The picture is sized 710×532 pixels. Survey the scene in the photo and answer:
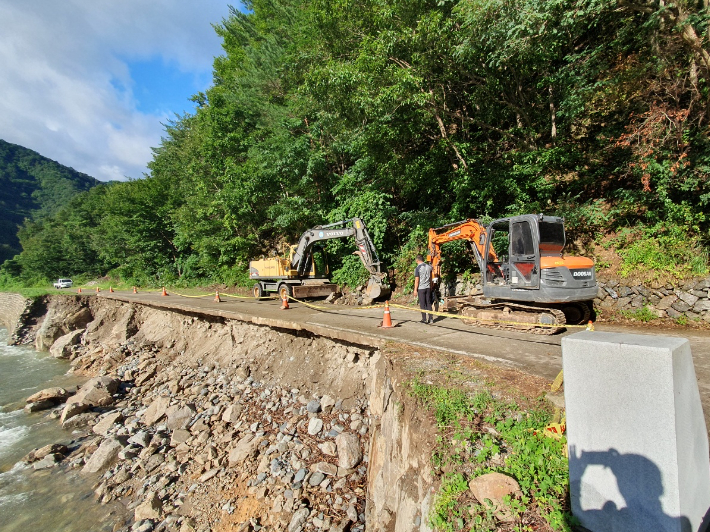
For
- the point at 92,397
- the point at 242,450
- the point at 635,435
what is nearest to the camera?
the point at 635,435

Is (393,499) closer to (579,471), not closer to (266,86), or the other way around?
(579,471)

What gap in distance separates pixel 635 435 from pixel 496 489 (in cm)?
118

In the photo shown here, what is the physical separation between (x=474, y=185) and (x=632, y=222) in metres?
4.07

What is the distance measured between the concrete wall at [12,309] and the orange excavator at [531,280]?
26.9m

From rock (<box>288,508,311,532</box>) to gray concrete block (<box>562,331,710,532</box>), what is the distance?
330 cm

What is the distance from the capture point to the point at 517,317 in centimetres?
706

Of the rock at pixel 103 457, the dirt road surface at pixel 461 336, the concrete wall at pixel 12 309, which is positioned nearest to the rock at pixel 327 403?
the dirt road surface at pixel 461 336

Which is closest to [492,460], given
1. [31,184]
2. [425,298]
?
[425,298]

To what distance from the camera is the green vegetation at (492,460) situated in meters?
2.53

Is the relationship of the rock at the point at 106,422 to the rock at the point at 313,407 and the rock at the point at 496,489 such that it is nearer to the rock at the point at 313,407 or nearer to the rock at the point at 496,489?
the rock at the point at 313,407

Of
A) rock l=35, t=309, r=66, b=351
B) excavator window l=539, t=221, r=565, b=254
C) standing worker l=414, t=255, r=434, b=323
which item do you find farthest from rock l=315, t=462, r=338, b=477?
rock l=35, t=309, r=66, b=351

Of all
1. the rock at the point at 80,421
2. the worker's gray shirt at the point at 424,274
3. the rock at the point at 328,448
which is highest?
the worker's gray shirt at the point at 424,274

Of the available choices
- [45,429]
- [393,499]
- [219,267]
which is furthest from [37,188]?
[393,499]

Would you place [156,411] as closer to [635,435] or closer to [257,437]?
[257,437]
